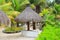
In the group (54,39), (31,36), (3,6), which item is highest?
(3,6)

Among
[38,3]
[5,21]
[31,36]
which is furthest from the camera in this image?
[38,3]

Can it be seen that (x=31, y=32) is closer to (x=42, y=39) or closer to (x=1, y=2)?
(x=1, y=2)

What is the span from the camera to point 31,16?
14.4m

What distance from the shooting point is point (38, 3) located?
2417cm

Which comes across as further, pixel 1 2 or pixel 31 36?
pixel 1 2

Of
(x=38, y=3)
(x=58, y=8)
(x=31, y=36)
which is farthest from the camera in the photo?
(x=38, y=3)

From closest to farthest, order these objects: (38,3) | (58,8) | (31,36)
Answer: (31,36) → (58,8) → (38,3)

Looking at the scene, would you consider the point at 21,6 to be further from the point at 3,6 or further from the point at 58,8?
the point at 58,8

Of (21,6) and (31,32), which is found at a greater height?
(21,6)

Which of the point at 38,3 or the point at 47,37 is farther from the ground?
the point at 38,3

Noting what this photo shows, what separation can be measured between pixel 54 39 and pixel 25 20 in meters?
10.9

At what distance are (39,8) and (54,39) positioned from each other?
2215 centimetres

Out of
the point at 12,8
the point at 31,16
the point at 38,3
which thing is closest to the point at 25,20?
the point at 31,16

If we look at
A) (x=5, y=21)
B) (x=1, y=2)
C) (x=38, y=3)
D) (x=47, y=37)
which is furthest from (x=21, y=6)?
(x=47, y=37)
